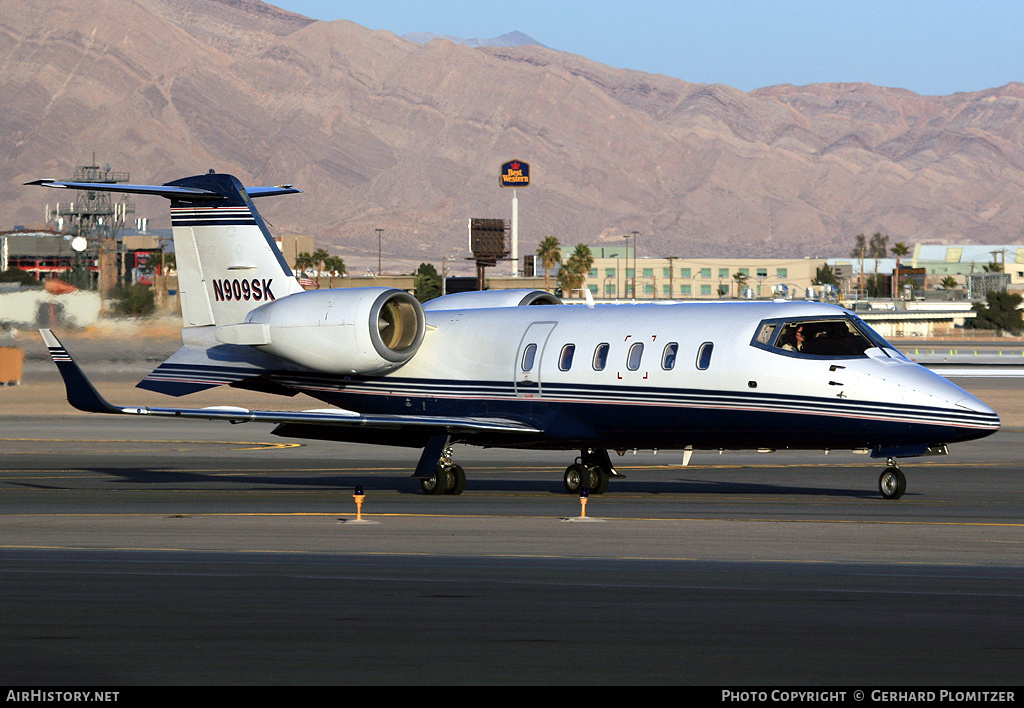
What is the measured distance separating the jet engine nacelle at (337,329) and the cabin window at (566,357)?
303cm

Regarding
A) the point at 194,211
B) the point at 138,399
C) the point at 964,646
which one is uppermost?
the point at 194,211

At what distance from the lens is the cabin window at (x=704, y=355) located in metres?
23.3

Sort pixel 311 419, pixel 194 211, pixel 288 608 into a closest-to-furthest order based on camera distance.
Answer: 1. pixel 288 608
2. pixel 311 419
3. pixel 194 211

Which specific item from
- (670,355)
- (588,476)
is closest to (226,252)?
(588,476)

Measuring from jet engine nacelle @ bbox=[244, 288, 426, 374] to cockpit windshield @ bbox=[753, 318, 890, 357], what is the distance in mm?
7018

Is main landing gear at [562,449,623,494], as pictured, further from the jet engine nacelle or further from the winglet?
the winglet

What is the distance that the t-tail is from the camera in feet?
92.7

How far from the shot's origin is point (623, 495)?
25.2 m

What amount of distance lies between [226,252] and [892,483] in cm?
1407

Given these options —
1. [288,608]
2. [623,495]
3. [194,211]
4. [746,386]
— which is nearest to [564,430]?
[623,495]

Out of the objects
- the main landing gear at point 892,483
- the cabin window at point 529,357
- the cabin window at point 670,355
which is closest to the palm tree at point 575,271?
the cabin window at point 529,357
